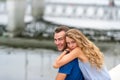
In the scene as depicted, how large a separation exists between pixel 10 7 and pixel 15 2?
1.51 feet

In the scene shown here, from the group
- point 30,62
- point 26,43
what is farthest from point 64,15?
point 30,62

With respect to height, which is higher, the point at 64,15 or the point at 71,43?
the point at 71,43

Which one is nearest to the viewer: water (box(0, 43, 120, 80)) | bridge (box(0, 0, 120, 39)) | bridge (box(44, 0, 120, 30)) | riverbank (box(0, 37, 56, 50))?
water (box(0, 43, 120, 80))

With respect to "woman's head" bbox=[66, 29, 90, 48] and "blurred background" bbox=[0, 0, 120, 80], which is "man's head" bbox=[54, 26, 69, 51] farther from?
"blurred background" bbox=[0, 0, 120, 80]

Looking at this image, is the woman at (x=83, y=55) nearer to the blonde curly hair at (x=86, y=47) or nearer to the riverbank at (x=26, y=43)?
the blonde curly hair at (x=86, y=47)

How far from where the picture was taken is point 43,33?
768 inches

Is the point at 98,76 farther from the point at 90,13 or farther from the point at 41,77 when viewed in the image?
the point at 90,13

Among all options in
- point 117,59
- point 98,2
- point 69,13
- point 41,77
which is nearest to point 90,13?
point 69,13

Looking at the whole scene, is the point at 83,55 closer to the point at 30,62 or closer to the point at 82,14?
the point at 30,62

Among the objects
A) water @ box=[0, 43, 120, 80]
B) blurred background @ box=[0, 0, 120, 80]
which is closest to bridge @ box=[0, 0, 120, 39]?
blurred background @ box=[0, 0, 120, 80]

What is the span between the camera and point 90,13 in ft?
90.0

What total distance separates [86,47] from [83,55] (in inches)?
3.3

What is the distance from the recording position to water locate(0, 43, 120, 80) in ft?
31.4

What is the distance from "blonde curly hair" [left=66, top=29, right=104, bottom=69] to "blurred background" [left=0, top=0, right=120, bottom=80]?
534 cm
